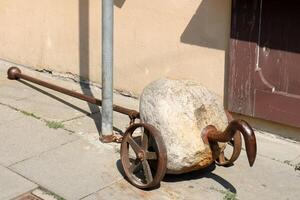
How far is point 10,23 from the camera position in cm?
792

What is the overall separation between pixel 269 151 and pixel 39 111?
103 inches

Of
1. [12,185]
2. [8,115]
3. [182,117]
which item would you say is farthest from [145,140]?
[8,115]

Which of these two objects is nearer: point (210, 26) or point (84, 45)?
point (210, 26)

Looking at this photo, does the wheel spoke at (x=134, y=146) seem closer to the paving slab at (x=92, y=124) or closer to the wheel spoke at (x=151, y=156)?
the wheel spoke at (x=151, y=156)

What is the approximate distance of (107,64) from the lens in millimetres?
5117

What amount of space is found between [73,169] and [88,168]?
13 centimetres

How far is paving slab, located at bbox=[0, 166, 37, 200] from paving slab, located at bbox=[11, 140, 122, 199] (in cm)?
7

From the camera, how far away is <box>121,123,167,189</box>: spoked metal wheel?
4223mm

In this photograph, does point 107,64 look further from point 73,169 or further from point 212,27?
point 212,27

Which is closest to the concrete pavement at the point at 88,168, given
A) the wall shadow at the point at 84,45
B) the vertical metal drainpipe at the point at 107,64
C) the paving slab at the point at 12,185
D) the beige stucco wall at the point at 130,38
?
the paving slab at the point at 12,185

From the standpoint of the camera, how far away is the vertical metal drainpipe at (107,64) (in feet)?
16.3

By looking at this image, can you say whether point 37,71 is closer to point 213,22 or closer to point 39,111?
point 39,111

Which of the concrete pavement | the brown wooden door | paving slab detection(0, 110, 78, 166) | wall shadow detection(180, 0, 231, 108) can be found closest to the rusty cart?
the concrete pavement

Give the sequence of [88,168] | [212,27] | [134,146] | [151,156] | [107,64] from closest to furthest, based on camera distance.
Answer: [151,156] → [134,146] → [88,168] → [107,64] → [212,27]
